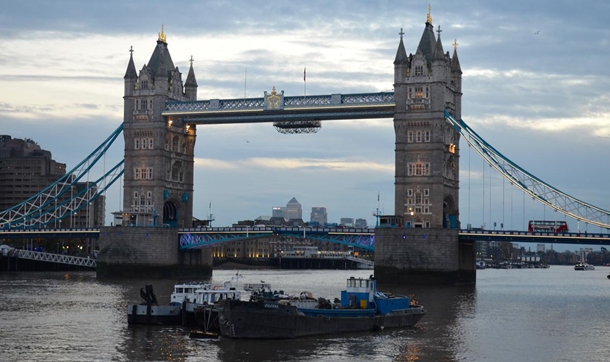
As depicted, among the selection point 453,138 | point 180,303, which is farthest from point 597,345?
point 453,138

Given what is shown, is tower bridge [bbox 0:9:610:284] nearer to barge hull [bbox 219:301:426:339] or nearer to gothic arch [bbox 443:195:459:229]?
gothic arch [bbox 443:195:459:229]

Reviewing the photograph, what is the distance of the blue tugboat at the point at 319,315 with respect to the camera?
56.6 meters

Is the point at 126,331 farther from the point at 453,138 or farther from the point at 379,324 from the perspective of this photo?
the point at 453,138

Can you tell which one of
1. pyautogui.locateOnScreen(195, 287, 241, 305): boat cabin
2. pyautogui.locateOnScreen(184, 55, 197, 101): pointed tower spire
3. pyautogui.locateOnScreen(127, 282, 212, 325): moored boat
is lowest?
pyautogui.locateOnScreen(127, 282, 212, 325): moored boat

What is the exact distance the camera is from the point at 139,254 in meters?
125

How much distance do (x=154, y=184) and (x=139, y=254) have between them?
945cm

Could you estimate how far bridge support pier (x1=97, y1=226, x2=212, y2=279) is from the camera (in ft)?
410

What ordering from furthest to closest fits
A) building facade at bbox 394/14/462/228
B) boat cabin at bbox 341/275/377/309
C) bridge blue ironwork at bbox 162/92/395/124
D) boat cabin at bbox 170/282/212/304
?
bridge blue ironwork at bbox 162/92/395/124
building facade at bbox 394/14/462/228
boat cabin at bbox 170/282/212/304
boat cabin at bbox 341/275/377/309

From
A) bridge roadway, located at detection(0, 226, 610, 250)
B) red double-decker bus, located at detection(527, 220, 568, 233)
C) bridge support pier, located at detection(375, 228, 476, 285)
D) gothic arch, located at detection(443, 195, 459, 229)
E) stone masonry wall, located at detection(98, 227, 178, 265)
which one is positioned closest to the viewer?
bridge roadway, located at detection(0, 226, 610, 250)

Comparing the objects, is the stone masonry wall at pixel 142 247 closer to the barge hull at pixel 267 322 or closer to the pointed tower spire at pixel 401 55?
the pointed tower spire at pixel 401 55

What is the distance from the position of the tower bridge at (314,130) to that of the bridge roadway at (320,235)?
1.04m

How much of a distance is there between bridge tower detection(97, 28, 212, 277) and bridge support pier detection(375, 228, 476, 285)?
28.7 meters

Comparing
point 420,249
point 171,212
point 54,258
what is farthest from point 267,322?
point 54,258

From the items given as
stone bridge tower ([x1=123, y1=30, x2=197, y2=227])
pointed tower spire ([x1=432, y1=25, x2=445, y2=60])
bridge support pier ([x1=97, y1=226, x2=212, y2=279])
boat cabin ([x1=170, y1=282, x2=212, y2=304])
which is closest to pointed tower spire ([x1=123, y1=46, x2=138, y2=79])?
stone bridge tower ([x1=123, y1=30, x2=197, y2=227])
